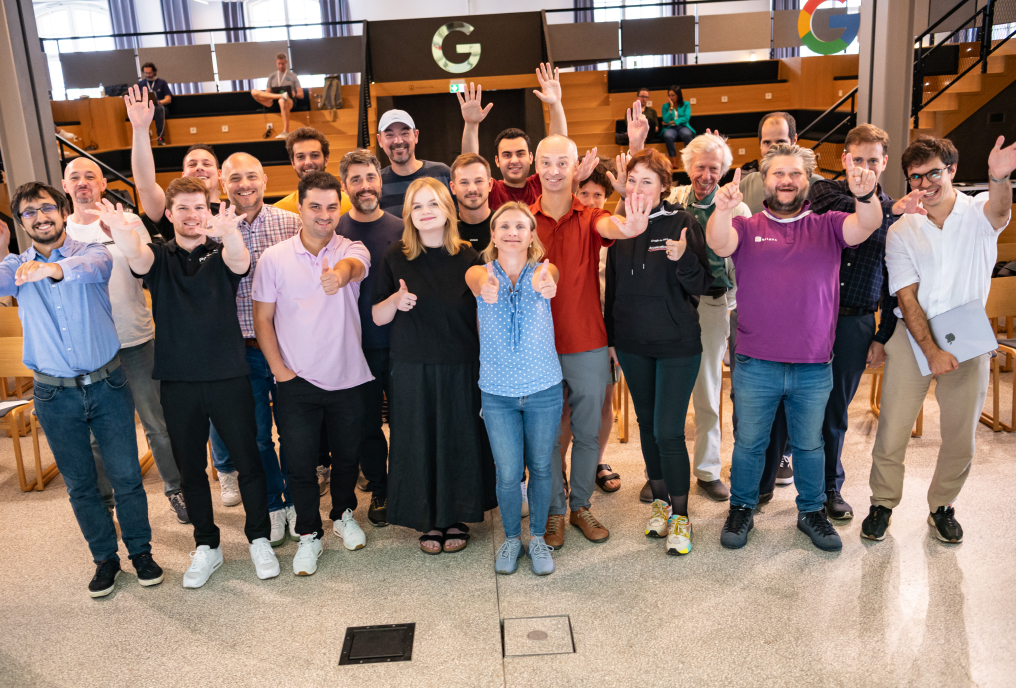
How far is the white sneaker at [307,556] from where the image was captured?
3039 mm

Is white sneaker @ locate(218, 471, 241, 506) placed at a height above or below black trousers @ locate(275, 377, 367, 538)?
below

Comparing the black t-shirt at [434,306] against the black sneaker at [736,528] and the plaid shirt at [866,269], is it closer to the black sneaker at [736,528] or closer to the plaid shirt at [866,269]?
the black sneaker at [736,528]

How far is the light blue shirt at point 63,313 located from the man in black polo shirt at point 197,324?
247 mm

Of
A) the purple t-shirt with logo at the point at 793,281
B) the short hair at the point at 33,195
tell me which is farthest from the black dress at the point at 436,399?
the short hair at the point at 33,195

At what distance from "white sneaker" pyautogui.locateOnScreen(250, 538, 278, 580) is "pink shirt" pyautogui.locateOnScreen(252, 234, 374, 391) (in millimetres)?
747

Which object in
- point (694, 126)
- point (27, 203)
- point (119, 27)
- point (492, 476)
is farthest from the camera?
point (119, 27)

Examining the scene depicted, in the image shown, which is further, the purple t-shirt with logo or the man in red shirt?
the man in red shirt

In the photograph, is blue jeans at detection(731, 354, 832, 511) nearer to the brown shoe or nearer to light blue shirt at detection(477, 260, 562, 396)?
the brown shoe

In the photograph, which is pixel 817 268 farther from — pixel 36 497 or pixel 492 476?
pixel 36 497

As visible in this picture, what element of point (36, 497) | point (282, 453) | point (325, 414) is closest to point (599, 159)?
point (325, 414)

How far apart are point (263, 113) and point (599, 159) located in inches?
367

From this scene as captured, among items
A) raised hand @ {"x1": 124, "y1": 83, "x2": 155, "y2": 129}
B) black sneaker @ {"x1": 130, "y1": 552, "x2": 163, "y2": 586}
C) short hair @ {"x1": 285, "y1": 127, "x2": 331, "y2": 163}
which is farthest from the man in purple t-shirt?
raised hand @ {"x1": 124, "y1": 83, "x2": 155, "y2": 129}

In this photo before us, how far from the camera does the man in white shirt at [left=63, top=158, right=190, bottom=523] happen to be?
11.0 feet

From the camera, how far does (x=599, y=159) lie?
3.59 meters
